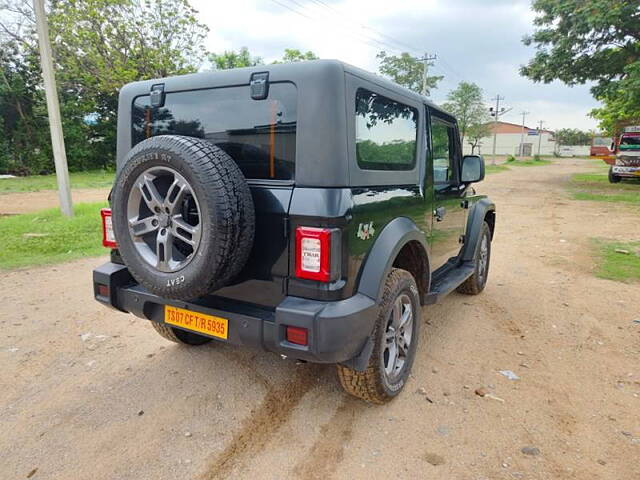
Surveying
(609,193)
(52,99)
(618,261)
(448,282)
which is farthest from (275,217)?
(609,193)

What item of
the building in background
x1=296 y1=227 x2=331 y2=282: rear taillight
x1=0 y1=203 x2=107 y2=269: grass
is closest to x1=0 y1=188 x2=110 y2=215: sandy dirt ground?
x1=0 y1=203 x2=107 y2=269: grass

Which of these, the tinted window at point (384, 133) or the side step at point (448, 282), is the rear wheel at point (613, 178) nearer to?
the side step at point (448, 282)

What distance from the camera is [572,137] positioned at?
77562 mm

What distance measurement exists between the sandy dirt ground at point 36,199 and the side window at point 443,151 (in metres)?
10.0

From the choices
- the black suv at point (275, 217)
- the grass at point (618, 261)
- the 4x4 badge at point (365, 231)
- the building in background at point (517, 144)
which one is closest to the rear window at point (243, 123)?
the black suv at point (275, 217)

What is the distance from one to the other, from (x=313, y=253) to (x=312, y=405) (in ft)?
3.64

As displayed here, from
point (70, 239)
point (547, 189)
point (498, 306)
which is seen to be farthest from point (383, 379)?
point (547, 189)

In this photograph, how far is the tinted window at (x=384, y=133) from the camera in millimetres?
Result: 2301

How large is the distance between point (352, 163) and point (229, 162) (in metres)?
0.61

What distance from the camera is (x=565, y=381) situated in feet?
9.61

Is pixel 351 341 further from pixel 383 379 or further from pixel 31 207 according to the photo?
pixel 31 207

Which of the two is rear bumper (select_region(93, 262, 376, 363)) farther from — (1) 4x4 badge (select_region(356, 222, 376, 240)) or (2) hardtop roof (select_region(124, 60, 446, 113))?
(2) hardtop roof (select_region(124, 60, 446, 113))

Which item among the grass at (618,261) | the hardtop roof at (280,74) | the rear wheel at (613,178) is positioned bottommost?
the grass at (618,261)

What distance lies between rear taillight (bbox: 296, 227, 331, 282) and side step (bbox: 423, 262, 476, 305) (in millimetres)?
1316
